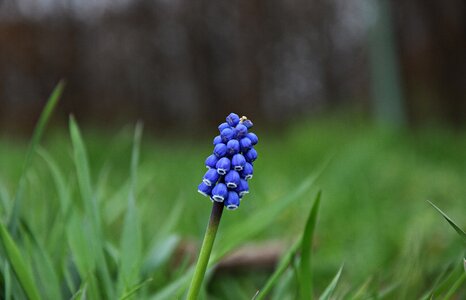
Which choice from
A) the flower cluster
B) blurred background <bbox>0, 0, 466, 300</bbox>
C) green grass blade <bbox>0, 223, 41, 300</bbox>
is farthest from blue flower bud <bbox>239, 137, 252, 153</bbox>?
blurred background <bbox>0, 0, 466, 300</bbox>

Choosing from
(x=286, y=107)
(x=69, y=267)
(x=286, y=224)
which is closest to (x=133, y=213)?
(x=69, y=267)

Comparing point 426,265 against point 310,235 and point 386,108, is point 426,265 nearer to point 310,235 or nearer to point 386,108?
point 310,235

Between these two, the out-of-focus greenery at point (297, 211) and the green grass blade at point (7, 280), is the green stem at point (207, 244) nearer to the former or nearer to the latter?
the out-of-focus greenery at point (297, 211)

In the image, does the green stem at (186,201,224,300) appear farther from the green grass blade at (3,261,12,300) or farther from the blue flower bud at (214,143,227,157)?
the green grass blade at (3,261,12,300)

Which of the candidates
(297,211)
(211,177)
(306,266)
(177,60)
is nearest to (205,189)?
(211,177)

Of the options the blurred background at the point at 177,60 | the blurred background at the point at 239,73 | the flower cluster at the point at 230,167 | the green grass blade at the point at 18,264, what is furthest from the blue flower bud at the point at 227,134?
the blurred background at the point at 177,60

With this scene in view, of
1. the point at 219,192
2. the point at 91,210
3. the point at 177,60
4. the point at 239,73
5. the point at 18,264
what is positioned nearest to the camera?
the point at 219,192

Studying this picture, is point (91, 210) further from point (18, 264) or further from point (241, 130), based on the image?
point (241, 130)
